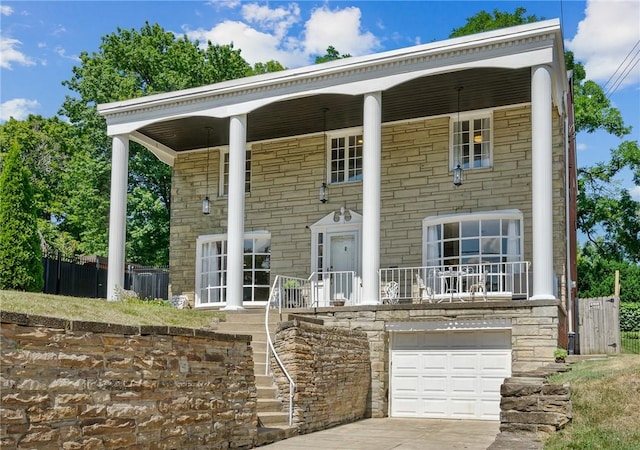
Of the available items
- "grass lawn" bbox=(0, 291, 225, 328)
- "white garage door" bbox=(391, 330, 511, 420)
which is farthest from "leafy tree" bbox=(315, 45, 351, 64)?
"white garage door" bbox=(391, 330, 511, 420)

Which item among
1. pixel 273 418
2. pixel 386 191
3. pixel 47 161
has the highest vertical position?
pixel 47 161

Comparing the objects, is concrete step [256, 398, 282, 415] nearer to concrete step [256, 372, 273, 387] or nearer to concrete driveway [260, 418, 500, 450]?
concrete step [256, 372, 273, 387]

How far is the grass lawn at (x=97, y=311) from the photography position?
440 inches

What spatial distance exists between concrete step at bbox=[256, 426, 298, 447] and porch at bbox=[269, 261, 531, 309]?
3784 millimetres

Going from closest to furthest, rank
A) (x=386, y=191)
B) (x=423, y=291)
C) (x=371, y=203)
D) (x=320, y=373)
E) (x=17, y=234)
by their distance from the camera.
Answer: (x=320, y=373) → (x=371, y=203) → (x=423, y=291) → (x=17, y=234) → (x=386, y=191)

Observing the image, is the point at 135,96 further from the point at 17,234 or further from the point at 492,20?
the point at 492,20

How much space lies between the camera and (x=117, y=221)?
59.1ft

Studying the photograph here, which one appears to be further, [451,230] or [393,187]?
[393,187]

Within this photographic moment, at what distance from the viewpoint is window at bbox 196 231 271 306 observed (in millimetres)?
19656

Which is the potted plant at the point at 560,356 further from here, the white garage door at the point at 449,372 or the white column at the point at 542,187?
the white garage door at the point at 449,372

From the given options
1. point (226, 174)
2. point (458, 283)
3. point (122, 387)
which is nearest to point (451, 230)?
point (458, 283)

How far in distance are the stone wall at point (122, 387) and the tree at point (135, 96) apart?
1954cm

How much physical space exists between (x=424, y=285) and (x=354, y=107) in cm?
459

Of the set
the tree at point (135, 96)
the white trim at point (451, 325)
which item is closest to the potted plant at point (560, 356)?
the white trim at point (451, 325)
